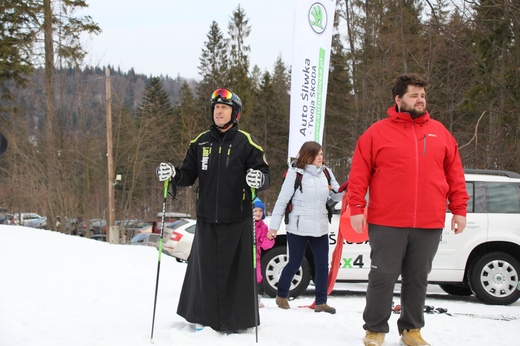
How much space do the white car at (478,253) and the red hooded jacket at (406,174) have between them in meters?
3.64

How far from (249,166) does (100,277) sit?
4765mm

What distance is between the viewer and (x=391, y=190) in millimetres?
3873

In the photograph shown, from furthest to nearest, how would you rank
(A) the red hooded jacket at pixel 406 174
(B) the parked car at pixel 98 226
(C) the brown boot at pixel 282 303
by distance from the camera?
(B) the parked car at pixel 98 226 < (C) the brown boot at pixel 282 303 < (A) the red hooded jacket at pixel 406 174

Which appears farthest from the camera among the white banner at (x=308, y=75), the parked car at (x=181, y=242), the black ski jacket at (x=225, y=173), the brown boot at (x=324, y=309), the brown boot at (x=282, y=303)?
the parked car at (x=181, y=242)

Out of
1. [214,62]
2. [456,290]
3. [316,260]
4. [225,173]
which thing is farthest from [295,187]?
[214,62]

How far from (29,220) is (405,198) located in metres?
29.3

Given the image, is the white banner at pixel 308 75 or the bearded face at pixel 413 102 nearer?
the bearded face at pixel 413 102

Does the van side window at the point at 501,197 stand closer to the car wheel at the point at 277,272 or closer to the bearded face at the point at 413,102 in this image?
the car wheel at the point at 277,272

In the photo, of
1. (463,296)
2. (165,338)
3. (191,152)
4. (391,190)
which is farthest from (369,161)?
(463,296)

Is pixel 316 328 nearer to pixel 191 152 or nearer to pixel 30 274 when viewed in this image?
pixel 191 152

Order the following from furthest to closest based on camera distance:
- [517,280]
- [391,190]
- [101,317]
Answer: [517,280]
[101,317]
[391,190]

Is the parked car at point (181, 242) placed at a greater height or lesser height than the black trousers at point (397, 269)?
lesser

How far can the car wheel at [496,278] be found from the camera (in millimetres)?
A: 7324

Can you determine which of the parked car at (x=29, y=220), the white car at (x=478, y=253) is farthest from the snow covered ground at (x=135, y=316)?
the parked car at (x=29, y=220)
